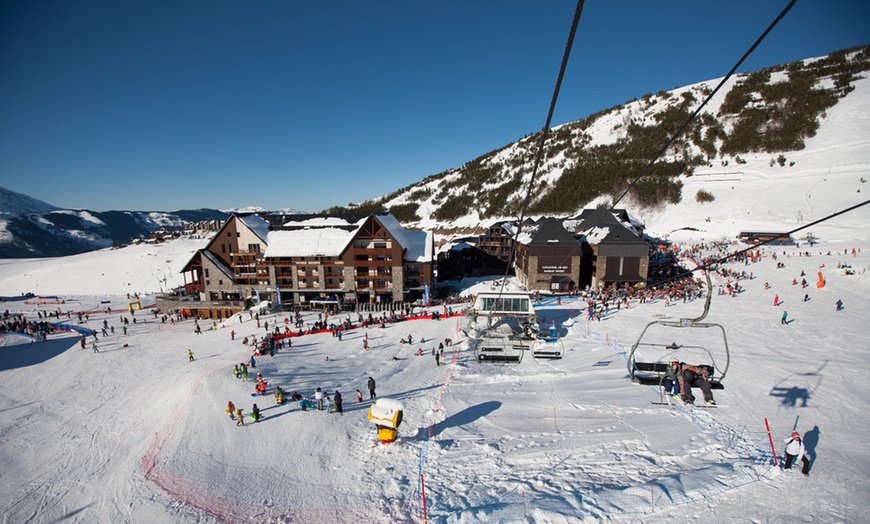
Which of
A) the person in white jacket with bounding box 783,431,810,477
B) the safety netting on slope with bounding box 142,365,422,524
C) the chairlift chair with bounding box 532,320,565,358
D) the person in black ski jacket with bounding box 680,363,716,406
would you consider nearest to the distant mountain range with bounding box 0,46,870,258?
the chairlift chair with bounding box 532,320,565,358

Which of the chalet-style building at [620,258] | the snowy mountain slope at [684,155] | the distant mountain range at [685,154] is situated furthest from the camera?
the distant mountain range at [685,154]

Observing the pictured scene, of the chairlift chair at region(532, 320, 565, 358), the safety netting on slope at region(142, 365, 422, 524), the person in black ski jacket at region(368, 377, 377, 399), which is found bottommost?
the safety netting on slope at region(142, 365, 422, 524)

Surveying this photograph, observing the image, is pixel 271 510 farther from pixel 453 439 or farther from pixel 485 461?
pixel 485 461

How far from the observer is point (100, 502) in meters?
14.2

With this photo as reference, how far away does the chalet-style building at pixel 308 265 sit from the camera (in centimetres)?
4362

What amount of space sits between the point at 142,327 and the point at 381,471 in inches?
1579

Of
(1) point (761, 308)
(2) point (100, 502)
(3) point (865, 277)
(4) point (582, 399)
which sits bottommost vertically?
(2) point (100, 502)

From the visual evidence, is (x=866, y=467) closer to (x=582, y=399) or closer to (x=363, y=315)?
(x=582, y=399)

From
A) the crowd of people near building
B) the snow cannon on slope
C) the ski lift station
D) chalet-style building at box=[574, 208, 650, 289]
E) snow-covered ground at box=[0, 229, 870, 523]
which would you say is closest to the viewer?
snow-covered ground at box=[0, 229, 870, 523]

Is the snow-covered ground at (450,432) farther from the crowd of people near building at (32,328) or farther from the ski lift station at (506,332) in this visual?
the crowd of people near building at (32,328)

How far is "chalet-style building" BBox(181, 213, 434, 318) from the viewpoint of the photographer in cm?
4362

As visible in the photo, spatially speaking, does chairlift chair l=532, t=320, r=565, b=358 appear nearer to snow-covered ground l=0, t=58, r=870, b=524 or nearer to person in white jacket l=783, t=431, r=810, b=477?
snow-covered ground l=0, t=58, r=870, b=524

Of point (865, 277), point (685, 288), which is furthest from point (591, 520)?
point (865, 277)

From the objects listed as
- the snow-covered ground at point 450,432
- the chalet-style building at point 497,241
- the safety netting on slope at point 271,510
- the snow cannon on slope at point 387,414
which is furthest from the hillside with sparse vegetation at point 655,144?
the safety netting on slope at point 271,510
